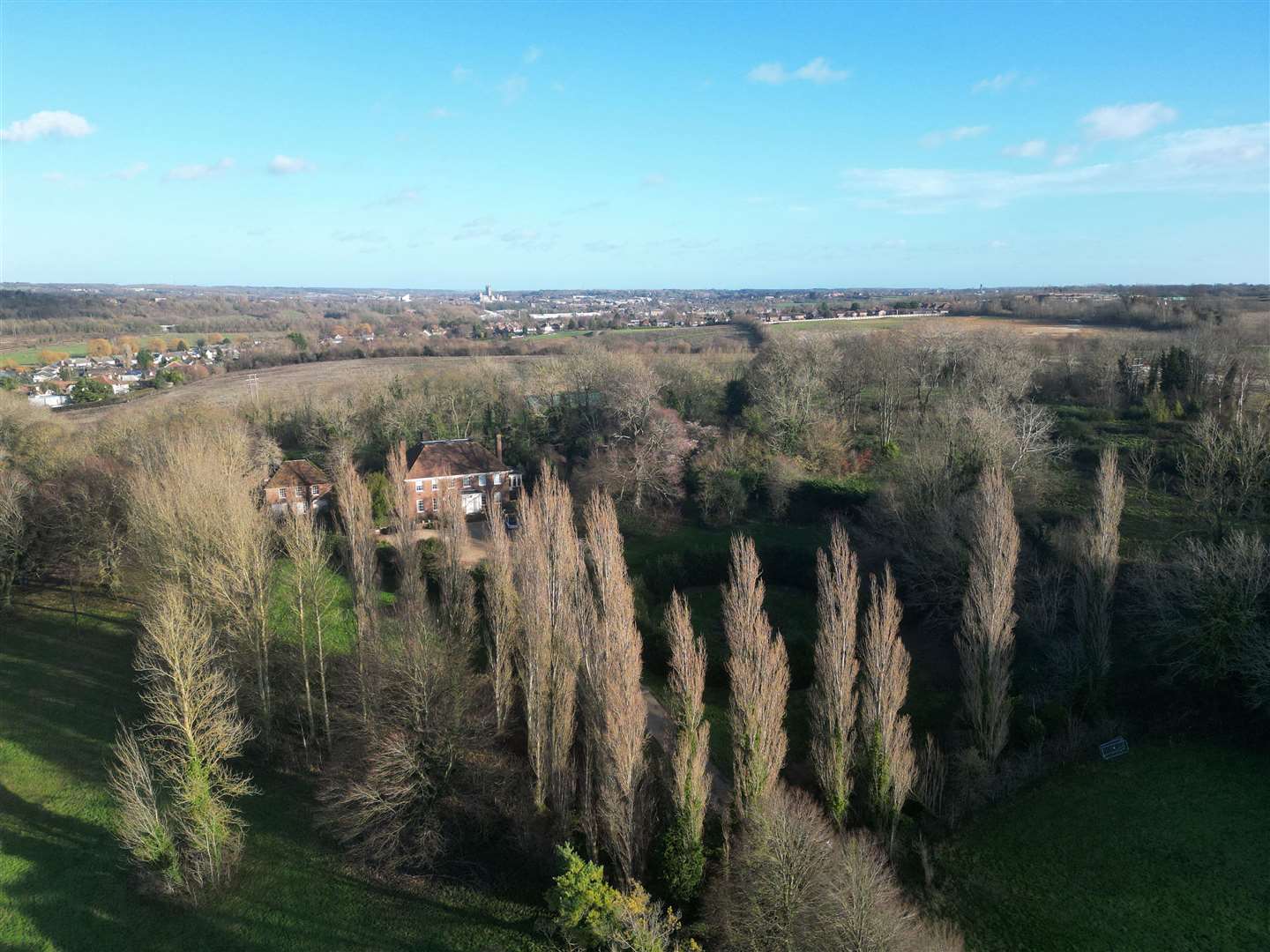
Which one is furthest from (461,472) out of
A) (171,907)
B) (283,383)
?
(283,383)

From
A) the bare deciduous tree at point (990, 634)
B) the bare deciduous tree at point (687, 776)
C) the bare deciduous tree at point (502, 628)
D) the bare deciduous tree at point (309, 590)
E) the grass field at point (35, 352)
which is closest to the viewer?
the bare deciduous tree at point (687, 776)

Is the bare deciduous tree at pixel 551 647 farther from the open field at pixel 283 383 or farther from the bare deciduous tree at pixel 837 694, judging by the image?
the open field at pixel 283 383

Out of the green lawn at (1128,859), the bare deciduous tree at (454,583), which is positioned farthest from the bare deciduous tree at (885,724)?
the bare deciduous tree at (454,583)

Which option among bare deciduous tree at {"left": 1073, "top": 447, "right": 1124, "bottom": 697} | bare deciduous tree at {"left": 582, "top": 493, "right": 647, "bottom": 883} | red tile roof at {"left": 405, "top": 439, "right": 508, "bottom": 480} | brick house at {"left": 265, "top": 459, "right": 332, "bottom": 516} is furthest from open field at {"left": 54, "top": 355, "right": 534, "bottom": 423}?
bare deciduous tree at {"left": 1073, "top": 447, "right": 1124, "bottom": 697}

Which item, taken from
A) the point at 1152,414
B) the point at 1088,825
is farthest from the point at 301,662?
the point at 1152,414

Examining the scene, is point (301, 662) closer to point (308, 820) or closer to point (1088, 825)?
point (308, 820)
